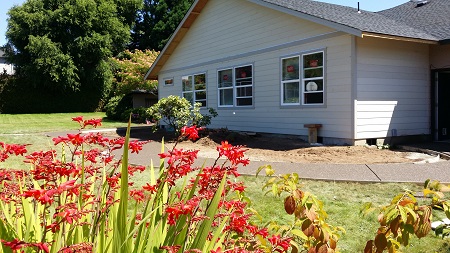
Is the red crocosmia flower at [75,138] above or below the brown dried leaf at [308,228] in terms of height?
above

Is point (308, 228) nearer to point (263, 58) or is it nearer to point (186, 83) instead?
point (263, 58)

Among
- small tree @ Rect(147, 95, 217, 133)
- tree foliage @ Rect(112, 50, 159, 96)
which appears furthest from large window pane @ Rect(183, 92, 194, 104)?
tree foliage @ Rect(112, 50, 159, 96)

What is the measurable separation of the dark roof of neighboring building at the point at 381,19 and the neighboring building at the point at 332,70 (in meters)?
0.04

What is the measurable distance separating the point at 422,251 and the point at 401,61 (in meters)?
8.97

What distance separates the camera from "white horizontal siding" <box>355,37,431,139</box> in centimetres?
1057

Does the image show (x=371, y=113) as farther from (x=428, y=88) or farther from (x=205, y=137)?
(x=205, y=137)

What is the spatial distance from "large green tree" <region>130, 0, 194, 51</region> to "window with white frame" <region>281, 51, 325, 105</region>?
3177 cm

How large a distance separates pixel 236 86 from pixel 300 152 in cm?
535

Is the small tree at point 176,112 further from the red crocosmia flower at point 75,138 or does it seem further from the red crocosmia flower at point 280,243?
the red crocosmia flower at point 280,243

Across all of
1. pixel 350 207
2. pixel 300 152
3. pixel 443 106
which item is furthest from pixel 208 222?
pixel 443 106

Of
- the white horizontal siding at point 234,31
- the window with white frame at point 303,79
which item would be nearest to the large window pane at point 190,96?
the white horizontal siding at point 234,31

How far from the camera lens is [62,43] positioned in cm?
3250

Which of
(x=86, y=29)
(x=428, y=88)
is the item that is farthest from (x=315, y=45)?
(x=86, y=29)

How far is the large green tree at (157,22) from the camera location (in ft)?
143
